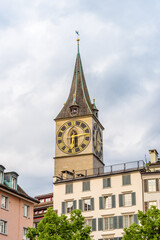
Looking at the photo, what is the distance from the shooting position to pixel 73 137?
10675 cm

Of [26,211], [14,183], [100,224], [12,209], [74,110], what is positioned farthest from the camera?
[74,110]

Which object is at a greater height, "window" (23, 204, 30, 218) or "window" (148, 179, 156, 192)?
"window" (148, 179, 156, 192)

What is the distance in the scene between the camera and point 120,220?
69750 mm

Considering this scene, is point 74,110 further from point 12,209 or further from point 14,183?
point 12,209

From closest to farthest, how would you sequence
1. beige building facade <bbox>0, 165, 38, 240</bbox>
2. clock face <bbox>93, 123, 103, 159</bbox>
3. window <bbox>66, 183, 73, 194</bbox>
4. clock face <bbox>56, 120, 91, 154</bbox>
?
beige building facade <bbox>0, 165, 38, 240</bbox> → window <bbox>66, 183, 73, 194</bbox> → clock face <bbox>56, 120, 91, 154</bbox> → clock face <bbox>93, 123, 103, 159</bbox>

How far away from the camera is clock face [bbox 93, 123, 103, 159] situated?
4267 inches

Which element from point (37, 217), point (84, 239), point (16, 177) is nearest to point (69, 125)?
point (37, 217)

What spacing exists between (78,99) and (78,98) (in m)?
0.43

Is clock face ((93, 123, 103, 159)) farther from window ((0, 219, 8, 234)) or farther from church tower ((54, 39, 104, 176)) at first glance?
window ((0, 219, 8, 234))

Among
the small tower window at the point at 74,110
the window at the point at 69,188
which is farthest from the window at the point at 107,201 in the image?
the small tower window at the point at 74,110

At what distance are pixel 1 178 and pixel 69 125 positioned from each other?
47537 millimetres

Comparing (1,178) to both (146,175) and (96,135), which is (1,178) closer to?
(146,175)

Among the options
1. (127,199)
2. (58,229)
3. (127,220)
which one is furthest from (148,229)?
(127,199)

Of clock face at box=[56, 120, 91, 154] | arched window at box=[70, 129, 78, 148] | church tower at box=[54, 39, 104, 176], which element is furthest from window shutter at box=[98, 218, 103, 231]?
arched window at box=[70, 129, 78, 148]
